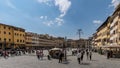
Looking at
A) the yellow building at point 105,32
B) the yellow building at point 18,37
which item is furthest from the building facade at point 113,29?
the yellow building at point 18,37

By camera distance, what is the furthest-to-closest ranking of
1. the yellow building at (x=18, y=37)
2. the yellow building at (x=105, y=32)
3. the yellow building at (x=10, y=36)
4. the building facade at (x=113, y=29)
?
the yellow building at (x=18, y=37), the yellow building at (x=10, y=36), the yellow building at (x=105, y=32), the building facade at (x=113, y=29)

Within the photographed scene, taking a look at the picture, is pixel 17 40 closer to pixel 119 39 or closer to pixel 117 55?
pixel 119 39

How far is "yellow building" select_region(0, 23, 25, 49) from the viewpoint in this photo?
101m

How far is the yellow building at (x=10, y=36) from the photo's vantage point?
100963mm

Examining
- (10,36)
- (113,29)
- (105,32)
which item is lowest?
(10,36)

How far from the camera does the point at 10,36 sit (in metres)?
109

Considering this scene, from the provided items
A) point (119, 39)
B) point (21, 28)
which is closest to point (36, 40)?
point (21, 28)

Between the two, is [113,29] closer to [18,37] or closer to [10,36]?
[10,36]

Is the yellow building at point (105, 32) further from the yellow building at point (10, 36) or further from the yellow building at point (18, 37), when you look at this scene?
the yellow building at point (10, 36)

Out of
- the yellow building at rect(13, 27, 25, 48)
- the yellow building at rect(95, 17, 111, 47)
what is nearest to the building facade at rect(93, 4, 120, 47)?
the yellow building at rect(95, 17, 111, 47)

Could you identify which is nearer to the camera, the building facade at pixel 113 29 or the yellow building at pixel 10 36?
the building facade at pixel 113 29

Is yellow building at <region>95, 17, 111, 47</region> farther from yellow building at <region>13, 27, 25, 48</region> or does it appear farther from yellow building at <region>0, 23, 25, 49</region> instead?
yellow building at <region>0, 23, 25, 49</region>

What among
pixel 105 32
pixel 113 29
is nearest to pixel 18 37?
pixel 105 32

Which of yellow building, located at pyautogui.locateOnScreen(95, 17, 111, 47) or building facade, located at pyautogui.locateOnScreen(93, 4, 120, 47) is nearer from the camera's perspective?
building facade, located at pyautogui.locateOnScreen(93, 4, 120, 47)
